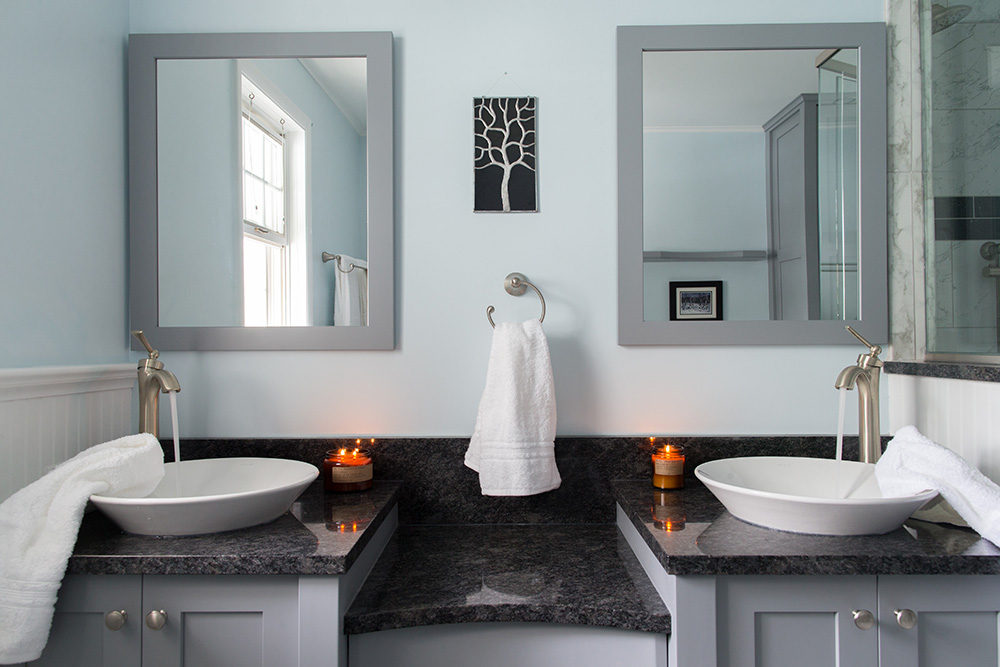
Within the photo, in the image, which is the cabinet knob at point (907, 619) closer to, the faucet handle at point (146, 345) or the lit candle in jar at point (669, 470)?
the lit candle in jar at point (669, 470)

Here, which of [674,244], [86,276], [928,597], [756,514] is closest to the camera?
[928,597]

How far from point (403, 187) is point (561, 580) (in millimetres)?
954

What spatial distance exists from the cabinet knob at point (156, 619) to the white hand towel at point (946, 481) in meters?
1.22

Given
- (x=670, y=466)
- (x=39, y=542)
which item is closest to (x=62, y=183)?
(x=39, y=542)

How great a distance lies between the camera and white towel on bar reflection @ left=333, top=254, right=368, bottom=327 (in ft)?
4.91

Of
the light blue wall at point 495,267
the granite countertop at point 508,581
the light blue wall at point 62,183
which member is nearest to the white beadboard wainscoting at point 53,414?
the light blue wall at point 62,183

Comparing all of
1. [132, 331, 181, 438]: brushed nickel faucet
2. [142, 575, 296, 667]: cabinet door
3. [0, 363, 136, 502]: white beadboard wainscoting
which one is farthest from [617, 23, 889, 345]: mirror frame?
[0, 363, 136, 502]: white beadboard wainscoting

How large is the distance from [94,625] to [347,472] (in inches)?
20.2

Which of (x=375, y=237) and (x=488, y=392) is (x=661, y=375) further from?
(x=375, y=237)

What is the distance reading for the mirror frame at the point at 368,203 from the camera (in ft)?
4.89

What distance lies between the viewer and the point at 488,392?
1399mm

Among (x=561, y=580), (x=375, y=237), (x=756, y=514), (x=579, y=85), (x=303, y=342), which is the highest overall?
(x=579, y=85)

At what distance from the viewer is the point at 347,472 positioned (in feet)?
4.50

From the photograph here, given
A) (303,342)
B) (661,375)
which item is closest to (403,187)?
(303,342)
